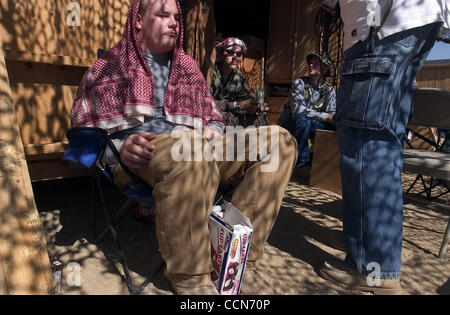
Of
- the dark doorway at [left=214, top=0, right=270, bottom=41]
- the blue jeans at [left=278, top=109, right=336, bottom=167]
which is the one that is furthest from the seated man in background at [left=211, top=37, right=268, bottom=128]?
the dark doorway at [left=214, top=0, right=270, bottom=41]

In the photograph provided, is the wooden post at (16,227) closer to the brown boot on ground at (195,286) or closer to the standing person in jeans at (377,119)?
the brown boot on ground at (195,286)

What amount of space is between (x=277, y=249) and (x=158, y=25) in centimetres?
169

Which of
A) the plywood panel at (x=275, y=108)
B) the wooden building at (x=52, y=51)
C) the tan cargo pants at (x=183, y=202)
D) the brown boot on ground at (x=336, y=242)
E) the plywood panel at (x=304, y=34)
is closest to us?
the tan cargo pants at (x=183, y=202)

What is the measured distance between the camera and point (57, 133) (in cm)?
284

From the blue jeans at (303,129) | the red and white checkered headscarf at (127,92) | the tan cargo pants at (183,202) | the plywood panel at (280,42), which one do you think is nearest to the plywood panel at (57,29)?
the red and white checkered headscarf at (127,92)

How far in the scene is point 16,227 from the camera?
1.43 m

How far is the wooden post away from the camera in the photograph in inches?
54.4

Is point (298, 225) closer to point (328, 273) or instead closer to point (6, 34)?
point (328, 273)

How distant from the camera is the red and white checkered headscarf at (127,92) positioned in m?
1.96

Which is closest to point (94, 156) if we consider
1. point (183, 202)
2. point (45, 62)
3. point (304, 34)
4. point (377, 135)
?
point (183, 202)

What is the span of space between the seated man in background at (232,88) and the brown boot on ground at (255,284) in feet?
6.38

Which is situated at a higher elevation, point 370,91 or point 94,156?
point 370,91

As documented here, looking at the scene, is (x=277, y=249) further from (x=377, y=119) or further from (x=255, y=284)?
(x=377, y=119)

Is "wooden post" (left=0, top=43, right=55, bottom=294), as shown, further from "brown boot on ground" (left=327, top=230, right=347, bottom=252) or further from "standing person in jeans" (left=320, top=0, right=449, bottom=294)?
"brown boot on ground" (left=327, top=230, right=347, bottom=252)
